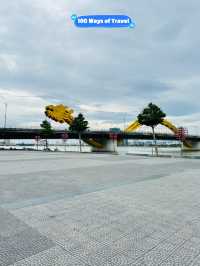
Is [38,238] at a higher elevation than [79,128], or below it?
below

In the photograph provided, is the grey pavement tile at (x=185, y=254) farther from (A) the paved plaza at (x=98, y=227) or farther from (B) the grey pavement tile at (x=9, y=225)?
A: (B) the grey pavement tile at (x=9, y=225)

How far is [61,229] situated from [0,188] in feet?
17.7

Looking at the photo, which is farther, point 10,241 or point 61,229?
point 61,229

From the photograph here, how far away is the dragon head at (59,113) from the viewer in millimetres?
64500

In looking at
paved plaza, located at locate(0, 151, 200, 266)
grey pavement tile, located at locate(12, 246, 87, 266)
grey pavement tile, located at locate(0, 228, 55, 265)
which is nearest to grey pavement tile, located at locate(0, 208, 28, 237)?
paved plaza, located at locate(0, 151, 200, 266)

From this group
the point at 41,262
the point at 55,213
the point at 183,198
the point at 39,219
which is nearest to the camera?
the point at 41,262

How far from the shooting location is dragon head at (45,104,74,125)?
6450 cm

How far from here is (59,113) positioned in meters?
65.4

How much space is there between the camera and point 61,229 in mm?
4930

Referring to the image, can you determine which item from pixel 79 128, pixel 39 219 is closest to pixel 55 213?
pixel 39 219

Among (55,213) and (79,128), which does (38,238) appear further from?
(79,128)

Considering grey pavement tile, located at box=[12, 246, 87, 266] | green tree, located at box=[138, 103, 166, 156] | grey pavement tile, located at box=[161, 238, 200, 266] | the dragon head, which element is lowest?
grey pavement tile, located at box=[161, 238, 200, 266]

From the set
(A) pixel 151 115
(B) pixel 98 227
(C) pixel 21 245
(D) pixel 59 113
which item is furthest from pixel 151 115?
(D) pixel 59 113

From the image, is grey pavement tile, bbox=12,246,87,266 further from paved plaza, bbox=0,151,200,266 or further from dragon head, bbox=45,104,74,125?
dragon head, bbox=45,104,74,125
